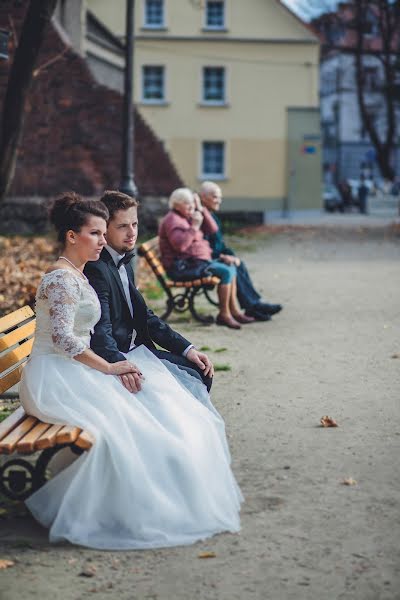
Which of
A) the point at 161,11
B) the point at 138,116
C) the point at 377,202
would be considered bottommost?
the point at 377,202

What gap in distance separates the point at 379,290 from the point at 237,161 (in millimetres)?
31882

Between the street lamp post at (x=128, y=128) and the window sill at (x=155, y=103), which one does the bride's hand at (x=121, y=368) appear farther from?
the window sill at (x=155, y=103)

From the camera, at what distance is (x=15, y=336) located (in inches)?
250

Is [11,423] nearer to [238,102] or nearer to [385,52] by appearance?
[385,52]

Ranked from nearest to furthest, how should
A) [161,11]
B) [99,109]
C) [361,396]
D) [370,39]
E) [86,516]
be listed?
[86,516]
[361,396]
[99,109]
[161,11]
[370,39]

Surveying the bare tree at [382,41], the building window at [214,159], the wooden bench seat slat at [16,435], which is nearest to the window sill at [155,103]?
the building window at [214,159]

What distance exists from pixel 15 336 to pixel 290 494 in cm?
178

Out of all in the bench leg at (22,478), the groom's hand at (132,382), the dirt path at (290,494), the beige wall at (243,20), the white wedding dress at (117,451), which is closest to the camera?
the dirt path at (290,494)

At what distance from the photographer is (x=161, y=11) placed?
156 ft

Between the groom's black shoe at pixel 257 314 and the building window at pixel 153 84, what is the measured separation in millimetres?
35745

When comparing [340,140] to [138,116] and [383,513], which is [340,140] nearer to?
[138,116]

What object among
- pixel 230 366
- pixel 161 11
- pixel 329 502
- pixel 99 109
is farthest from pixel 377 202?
pixel 329 502

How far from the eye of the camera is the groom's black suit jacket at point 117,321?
18.9 ft

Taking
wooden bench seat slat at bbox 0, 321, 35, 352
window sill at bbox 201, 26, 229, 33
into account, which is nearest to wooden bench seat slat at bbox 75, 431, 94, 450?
wooden bench seat slat at bbox 0, 321, 35, 352
